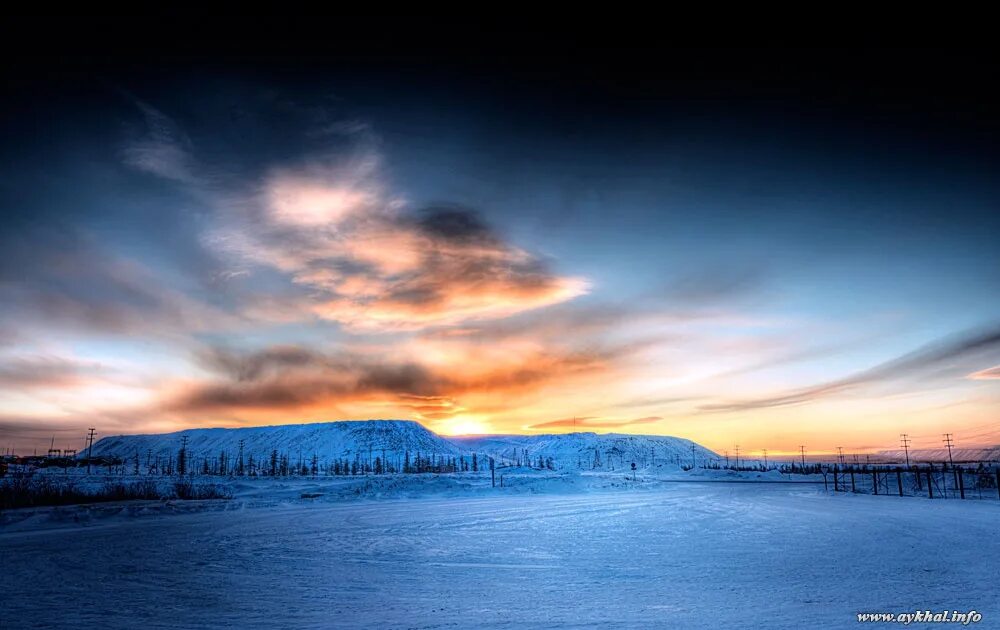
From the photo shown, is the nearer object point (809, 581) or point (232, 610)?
point (232, 610)

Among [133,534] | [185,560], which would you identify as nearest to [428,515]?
[133,534]

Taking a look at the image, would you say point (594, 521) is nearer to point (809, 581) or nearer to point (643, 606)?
point (809, 581)

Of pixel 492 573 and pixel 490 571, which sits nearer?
pixel 492 573

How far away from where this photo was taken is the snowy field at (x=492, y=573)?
495 inches

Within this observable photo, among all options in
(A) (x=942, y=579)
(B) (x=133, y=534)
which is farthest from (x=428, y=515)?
(A) (x=942, y=579)

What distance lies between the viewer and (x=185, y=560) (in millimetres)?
20188

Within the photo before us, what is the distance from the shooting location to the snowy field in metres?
12.6


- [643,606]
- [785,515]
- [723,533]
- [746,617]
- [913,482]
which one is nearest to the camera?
[746,617]

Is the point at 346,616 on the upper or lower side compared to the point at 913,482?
upper

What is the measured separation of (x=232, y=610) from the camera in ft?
42.7

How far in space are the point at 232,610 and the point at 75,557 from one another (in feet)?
40.7

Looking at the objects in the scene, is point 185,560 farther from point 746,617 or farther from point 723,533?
point 723,533

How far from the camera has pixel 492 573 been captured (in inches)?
697

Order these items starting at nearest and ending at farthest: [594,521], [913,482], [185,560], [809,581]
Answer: [809,581] → [185,560] → [594,521] → [913,482]
